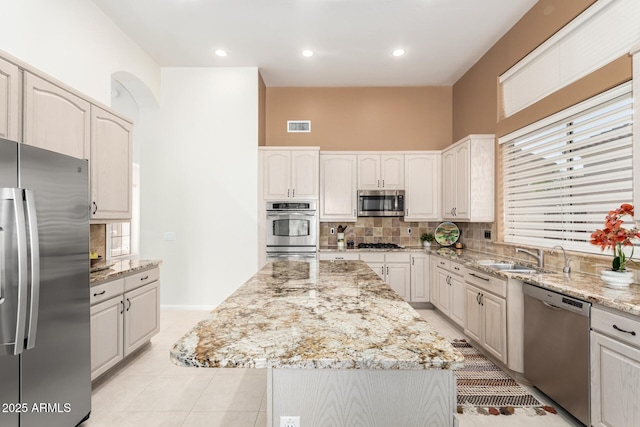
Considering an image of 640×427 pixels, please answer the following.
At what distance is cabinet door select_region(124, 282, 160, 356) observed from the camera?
270 centimetres

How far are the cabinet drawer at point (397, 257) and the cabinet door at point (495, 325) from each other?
4.86ft

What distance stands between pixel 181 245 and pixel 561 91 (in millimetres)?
4573

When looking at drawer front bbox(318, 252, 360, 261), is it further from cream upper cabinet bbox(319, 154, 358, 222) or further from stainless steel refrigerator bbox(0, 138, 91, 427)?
stainless steel refrigerator bbox(0, 138, 91, 427)

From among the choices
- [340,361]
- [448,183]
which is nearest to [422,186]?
[448,183]

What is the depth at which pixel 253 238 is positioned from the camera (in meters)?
4.39

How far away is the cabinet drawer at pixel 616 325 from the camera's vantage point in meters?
1.57

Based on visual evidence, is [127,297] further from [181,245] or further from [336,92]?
[336,92]

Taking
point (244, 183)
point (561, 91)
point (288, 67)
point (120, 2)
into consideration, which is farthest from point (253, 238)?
point (561, 91)

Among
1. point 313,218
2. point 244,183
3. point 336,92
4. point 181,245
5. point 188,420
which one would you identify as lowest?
point 188,420

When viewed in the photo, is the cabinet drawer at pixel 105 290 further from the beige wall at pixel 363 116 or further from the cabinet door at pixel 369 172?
the cabinet door at pixel 369 172

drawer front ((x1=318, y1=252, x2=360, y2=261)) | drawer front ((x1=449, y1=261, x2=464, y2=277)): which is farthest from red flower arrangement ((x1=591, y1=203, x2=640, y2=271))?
drawer front ((x1=318, y1=252, x2=360, y2=261))

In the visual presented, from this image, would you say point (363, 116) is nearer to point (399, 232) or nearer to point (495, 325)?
point (399, 232)

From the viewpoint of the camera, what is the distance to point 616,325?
65.7 inches

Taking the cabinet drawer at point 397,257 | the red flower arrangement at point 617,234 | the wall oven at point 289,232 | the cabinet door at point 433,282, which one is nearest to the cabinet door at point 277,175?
the wall oven at point 289,232
